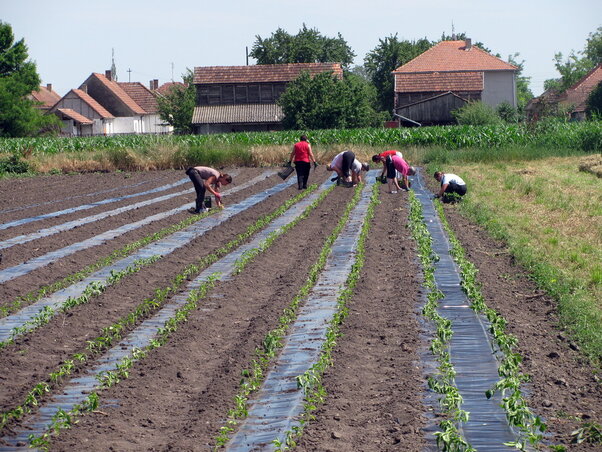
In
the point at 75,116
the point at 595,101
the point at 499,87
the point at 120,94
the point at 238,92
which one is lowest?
the point at 595,101

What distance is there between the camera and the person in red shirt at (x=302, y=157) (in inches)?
839

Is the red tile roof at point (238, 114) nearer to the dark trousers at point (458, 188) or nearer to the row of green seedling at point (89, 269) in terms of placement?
the dark trousers at point (458, 188)

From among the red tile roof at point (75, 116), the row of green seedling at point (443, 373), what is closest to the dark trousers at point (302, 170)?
the row of green seedling at point (443, 373)

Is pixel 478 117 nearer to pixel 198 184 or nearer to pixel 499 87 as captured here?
pixel 499 87

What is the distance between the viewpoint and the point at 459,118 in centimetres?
4812

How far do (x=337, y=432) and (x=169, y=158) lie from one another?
29.2 meters

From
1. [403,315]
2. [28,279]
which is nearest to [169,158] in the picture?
[28,279]

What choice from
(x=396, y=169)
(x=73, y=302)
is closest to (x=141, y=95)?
(x=396, y=169)

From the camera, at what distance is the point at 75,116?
239 feet

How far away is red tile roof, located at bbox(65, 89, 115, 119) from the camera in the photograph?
7481 centimetres

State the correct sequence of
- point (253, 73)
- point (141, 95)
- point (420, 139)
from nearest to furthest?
point (420, 139) → point (253, 73) → point (141, 95)

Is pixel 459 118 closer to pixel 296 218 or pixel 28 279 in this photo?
pixel 296 218

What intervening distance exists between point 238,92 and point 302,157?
39.4 metres

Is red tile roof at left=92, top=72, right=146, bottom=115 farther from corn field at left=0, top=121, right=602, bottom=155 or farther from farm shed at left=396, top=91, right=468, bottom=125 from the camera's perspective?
corn field at left=0, top=121, right=602, bottom=155
